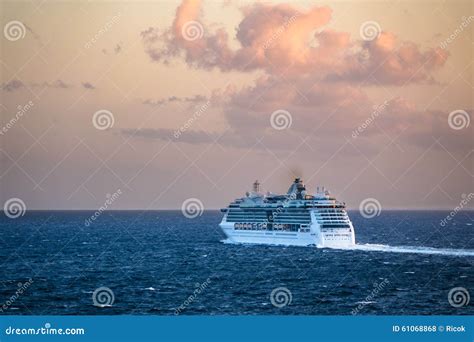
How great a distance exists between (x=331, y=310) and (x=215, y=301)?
7309 millimetres

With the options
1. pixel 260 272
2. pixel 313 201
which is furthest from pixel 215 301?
pixel 313 201

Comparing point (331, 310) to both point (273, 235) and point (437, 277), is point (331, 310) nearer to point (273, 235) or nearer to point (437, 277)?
point (437, 277)

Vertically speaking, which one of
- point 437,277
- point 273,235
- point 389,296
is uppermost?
point 273,235

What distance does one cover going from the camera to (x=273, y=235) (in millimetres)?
85938

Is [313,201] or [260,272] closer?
[260,272]

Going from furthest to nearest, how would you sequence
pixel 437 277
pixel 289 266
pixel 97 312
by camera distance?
1. pixel 289 266
2. pixel 437 277
3. pixel 97 312
